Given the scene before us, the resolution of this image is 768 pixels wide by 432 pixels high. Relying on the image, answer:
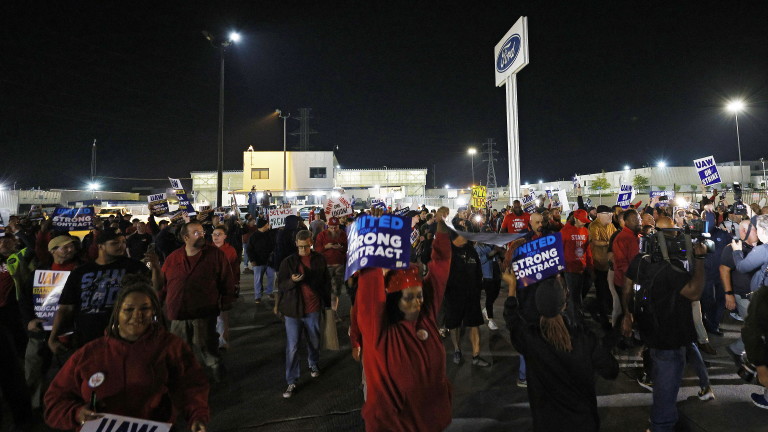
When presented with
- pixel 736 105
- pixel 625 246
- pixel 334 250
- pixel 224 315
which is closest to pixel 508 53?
pixel 736 105

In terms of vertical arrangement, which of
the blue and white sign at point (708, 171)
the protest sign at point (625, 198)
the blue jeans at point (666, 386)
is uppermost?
the blue and white sign at point (708, 171)

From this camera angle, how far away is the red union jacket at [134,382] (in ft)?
7.26

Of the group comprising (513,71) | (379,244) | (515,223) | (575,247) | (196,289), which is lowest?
(196,289)

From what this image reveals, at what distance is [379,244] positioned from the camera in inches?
105

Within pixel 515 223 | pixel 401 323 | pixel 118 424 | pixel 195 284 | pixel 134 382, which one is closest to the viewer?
pixel 118 424

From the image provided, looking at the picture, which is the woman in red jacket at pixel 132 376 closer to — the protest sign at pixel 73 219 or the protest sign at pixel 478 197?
the protest sign at pixel 73 219

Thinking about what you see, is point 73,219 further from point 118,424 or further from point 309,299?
point 118,424

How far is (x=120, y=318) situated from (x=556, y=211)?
9.02m

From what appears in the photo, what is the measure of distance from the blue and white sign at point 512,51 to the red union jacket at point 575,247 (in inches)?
808

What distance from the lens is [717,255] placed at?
23.0 feet

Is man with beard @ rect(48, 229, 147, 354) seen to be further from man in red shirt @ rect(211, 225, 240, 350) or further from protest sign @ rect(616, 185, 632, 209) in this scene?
protest sign @ rect(616, 185, 632, 209)

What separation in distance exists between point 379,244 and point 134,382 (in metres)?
1.64

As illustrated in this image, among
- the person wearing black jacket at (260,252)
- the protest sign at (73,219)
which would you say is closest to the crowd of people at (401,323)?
the person wearing black jacket at (260,252)

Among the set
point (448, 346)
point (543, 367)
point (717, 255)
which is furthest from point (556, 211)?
point (543, 367)
